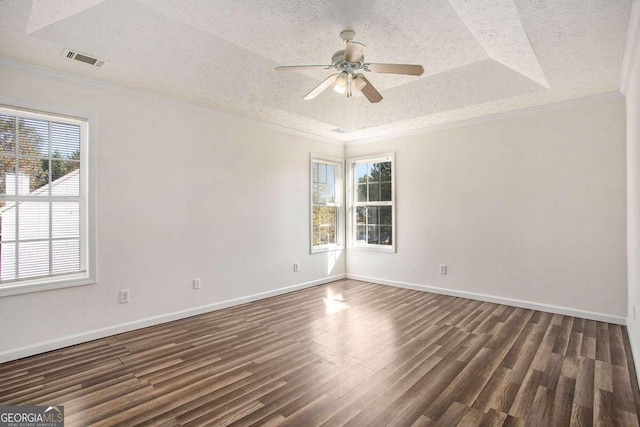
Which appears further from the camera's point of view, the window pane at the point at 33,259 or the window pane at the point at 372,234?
the window pane at the point at 372,234

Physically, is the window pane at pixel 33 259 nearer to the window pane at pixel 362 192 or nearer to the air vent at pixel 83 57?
the air vent at pixel 83 57

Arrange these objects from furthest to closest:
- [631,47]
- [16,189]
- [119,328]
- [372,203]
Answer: [372,203] < [119,328] < [16,189] < [631,47]

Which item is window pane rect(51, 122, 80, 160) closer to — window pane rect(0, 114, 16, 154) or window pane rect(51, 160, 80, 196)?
window pane rect(51, 160, 80, 196)

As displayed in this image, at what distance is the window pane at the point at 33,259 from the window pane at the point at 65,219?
0.15m

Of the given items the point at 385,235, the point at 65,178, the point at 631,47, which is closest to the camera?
the point at 631,47

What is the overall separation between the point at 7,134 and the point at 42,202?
0.65 m

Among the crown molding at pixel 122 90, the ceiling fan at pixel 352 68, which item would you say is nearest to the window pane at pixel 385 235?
the crown molding at pixel 122 90

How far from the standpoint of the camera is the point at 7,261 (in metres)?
2.92

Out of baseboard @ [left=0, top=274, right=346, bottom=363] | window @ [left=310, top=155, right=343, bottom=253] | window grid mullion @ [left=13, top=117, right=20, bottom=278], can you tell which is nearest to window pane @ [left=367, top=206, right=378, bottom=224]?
window @ [left=310, top=155, right=343, bottom=253]

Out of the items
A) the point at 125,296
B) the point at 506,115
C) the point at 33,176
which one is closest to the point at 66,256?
the point at 125,296

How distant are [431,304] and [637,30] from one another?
3438 mm

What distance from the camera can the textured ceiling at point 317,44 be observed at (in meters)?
2.34

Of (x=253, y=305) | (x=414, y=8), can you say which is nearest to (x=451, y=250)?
(x=253, y=305)

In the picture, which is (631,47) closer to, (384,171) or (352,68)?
(352,68)
